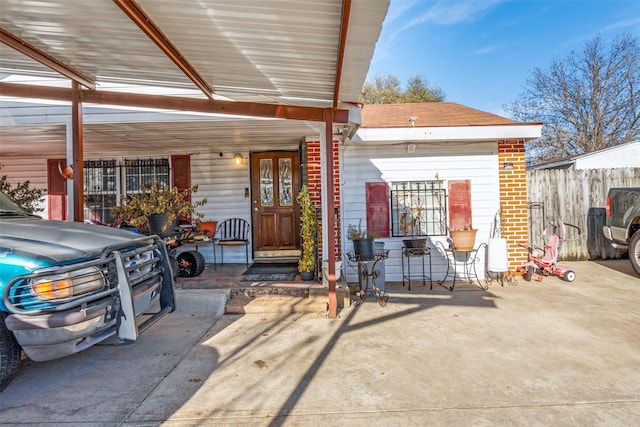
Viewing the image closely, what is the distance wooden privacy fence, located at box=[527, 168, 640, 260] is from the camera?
25.2ft

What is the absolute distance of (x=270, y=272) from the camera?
598 cm

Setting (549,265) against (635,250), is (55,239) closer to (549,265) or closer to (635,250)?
(549,265)

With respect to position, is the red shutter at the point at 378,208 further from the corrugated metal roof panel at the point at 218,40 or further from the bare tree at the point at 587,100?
the bare tree at the point at 587,100

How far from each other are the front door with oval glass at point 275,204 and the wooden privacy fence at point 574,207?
4999mm

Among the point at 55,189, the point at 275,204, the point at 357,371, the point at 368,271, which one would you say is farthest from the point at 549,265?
the point at 55,189

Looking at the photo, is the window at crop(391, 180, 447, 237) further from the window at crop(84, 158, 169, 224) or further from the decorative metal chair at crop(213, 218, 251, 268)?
the window at crop(84, 158, 169, 224)

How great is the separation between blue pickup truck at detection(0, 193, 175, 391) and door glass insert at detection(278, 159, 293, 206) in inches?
164

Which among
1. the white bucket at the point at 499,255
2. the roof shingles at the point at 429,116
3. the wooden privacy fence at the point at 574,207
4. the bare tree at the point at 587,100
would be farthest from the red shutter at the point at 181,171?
the bare tree at the point at 587,100

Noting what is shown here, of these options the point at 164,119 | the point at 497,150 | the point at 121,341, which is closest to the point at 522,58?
the point at 497,150

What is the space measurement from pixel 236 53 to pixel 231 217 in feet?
14.6

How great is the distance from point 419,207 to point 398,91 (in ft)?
61.7

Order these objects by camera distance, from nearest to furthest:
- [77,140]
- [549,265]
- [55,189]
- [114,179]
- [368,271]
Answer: [77,140] < [368,271] < [549,265] < [114,179] < [55,189]

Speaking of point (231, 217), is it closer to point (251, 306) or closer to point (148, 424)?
point (251, 306)

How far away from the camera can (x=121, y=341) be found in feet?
8.61
